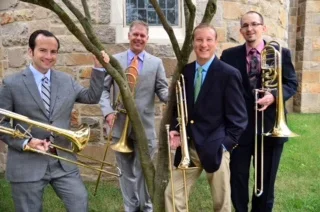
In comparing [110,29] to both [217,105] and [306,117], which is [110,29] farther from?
[306,117]

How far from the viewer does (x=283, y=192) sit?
4.79 m

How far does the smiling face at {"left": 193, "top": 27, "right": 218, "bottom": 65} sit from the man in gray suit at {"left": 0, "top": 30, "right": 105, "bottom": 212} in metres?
0.78

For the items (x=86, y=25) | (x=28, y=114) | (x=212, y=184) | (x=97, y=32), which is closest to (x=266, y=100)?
(x=212, y=184)

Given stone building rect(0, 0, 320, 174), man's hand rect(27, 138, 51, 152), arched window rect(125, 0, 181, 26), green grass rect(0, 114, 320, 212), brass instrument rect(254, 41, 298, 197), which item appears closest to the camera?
man's hand rect(27, 138, 51, 152)

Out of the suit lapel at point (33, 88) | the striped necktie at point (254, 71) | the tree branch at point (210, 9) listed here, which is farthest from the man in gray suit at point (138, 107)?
the tree branch at point (210, 9)

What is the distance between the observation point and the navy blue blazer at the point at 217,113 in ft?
9.41

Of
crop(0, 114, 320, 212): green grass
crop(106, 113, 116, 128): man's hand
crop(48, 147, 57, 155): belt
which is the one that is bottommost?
crop(0, 114, 320, 212): green grass

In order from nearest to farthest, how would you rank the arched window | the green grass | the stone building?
the green grass < the stone building < the arched window

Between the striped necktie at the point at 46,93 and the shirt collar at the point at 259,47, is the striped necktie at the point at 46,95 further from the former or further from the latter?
the shirt collar at the point at 259,47

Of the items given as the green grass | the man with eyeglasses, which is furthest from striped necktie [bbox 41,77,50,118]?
the green grass

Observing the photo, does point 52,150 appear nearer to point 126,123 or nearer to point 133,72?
point 126,123

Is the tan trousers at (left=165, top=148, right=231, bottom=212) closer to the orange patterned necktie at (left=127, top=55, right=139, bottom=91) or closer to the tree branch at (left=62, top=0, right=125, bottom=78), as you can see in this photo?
the tree branch at (left=62, top=0, right=125, bottom=78)

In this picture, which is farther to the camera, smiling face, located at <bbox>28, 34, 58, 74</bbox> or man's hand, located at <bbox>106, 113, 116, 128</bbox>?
man's hand, located at <bbox>106, 113, 116, 128</bbox>

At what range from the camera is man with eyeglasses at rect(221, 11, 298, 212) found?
3422mm
